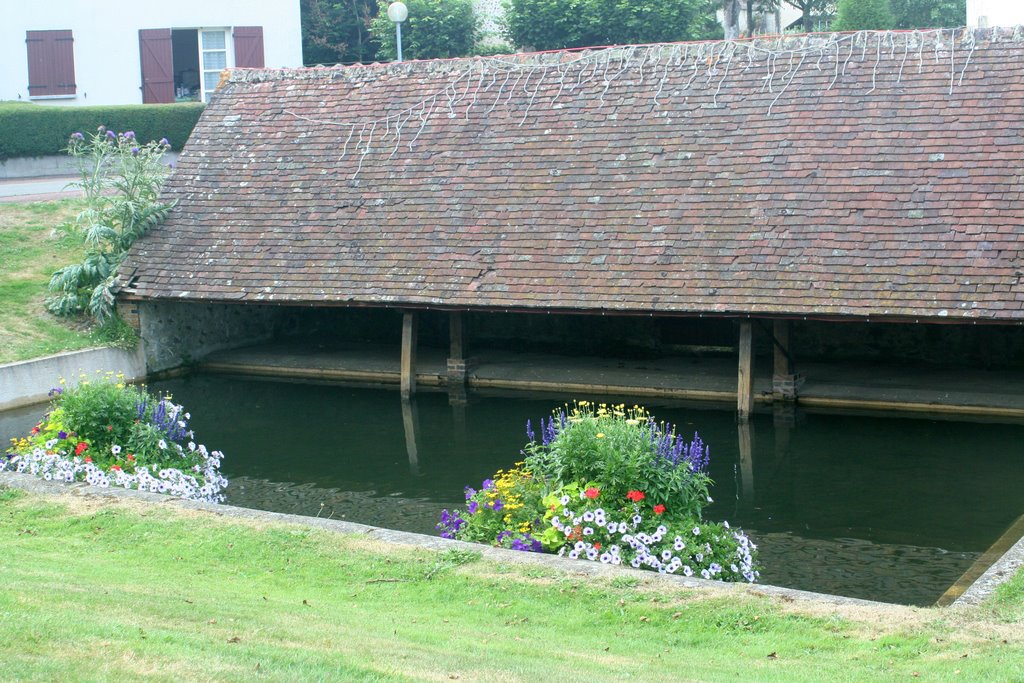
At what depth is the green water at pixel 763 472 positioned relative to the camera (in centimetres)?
1041

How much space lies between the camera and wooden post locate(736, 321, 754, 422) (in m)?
15.3

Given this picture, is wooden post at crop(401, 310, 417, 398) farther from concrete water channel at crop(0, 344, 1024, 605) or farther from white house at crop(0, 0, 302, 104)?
white house at crop(0, 0, 302, 104)

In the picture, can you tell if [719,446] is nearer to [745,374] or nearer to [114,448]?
[745,374]

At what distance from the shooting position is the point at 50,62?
30.0 m

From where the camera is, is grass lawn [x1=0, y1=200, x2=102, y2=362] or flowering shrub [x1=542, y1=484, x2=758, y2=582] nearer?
flowering shrub [x1=542, y1=484, x2=758, y2=582]

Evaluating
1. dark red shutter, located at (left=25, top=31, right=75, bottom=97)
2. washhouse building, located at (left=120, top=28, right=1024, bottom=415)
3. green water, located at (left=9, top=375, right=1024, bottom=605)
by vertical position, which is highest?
dark red shutter, located at (left=25, top=31, right=75, bottom=97)

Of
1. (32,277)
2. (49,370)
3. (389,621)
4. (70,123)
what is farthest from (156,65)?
(389,621)

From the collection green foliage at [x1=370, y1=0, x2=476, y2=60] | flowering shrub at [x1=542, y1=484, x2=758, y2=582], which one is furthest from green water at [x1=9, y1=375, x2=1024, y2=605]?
green foliage at [x1=370, y1=0, x2=476, y2=60]

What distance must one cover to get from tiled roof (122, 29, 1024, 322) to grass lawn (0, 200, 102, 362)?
1.43m

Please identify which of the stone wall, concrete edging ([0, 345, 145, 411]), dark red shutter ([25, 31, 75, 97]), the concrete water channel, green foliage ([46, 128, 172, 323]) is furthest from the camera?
dark red shutter ([25, 31, 75, 97])

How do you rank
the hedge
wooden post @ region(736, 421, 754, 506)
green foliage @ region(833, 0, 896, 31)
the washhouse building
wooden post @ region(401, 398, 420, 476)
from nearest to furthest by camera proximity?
wooden post @ region(736, 421, 754, 506) < wooden post @ region(401, 398, 420, 476) < the washhouse building < the hedge < green foliage @ region(833, 0, 896, 31)

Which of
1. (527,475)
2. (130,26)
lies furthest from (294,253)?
(130,26)

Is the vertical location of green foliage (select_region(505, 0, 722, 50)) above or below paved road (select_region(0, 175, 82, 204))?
above

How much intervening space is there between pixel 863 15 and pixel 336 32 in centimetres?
1542
